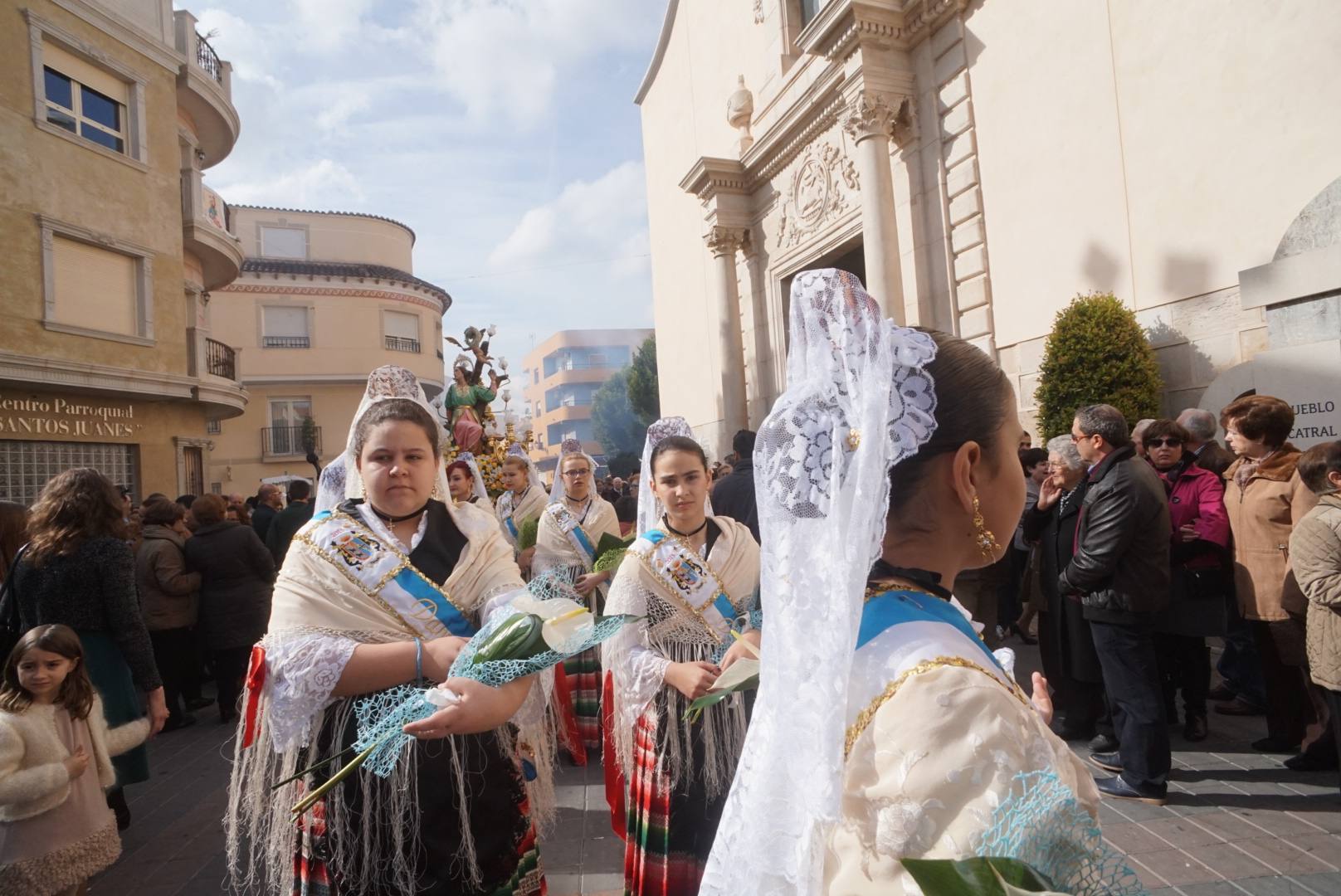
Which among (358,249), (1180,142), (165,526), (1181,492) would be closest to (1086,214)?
(1180,142)

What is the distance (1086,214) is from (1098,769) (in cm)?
597

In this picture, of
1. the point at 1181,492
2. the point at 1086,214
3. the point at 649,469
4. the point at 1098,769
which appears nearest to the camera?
the point at 649,469

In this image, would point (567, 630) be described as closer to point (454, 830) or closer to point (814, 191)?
point (454, 830)

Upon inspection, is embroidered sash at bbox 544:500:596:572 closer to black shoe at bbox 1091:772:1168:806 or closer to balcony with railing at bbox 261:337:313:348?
black shoe at bbox 1091:772:1168:806

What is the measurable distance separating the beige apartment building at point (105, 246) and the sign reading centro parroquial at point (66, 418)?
3 centimetres

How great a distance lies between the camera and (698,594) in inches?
119

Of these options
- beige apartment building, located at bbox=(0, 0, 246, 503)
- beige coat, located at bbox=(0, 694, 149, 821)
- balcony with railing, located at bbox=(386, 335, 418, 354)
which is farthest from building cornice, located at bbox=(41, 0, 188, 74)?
balcony with railing, located at bbox=(386, 335, 418, 354)

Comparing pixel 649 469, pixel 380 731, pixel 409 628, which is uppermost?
pixel 649 469

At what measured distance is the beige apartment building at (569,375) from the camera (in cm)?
7481

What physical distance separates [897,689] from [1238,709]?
19.0ft

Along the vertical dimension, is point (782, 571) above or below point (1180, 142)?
below

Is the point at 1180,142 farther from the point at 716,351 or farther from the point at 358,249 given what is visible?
the point at 358,249

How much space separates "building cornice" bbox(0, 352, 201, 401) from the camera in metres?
13.6

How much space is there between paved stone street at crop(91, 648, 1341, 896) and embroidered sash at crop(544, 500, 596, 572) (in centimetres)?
139
